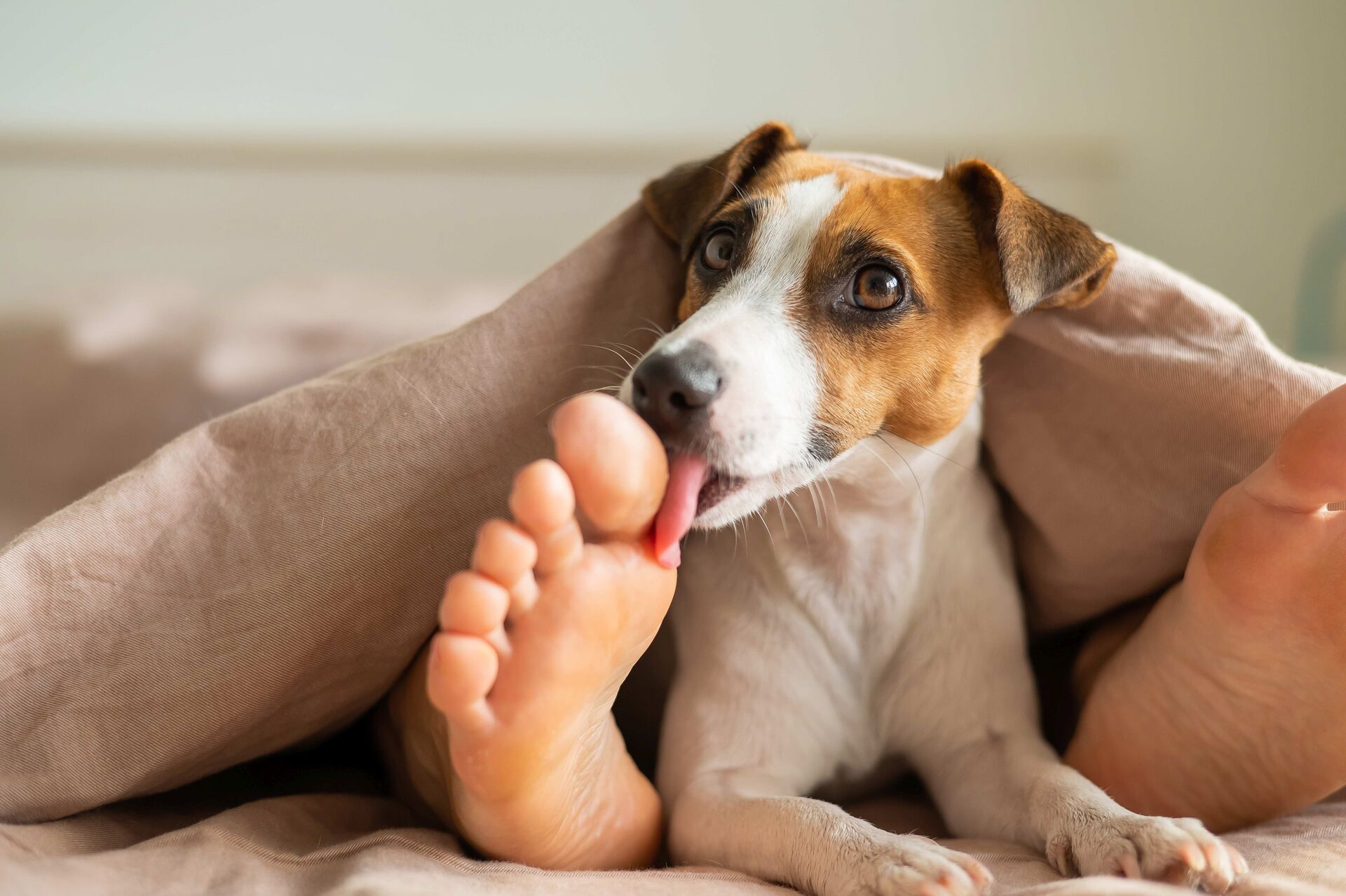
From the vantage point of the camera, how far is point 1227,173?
3240 mm

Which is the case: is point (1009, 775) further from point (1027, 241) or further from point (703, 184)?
point (703, 184)

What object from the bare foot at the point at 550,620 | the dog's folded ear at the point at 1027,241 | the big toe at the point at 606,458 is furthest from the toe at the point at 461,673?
the dog's folded ear at the point at 1027,241

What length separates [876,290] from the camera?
119 cm

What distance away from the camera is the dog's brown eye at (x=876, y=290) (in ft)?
3.90

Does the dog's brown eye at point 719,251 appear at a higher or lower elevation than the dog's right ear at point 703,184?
lower

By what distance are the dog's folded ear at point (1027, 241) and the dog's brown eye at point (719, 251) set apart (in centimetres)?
30

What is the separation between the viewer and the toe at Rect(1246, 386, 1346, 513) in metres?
0.98

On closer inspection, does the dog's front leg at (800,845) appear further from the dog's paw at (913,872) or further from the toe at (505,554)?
the toe at (505,554)

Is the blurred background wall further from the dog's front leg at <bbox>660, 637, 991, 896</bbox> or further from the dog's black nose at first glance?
the dog's black nose

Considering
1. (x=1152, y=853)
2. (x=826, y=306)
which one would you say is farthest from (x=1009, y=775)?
(x=826, y=306)

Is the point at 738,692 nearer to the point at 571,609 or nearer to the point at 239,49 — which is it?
the point at 571,609

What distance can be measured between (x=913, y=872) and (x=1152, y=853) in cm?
24

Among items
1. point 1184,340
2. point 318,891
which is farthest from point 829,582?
point 318,891

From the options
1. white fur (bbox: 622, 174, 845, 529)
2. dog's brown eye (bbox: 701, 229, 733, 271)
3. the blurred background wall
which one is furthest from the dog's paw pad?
the blurred background wall
